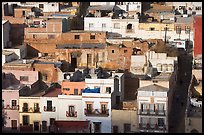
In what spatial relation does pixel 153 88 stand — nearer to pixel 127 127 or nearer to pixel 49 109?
pixel 127 127

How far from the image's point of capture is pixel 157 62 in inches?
572

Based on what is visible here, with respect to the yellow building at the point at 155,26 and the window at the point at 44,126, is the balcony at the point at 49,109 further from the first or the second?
the yellow building at the point at 155,26

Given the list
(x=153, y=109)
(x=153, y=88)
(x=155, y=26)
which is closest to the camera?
(x=153, y=109)

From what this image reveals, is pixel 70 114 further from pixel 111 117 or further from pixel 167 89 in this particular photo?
pixel 167 89

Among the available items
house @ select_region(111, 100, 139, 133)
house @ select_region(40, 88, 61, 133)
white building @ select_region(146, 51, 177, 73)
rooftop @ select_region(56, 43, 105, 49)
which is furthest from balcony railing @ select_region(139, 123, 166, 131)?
rooftop @ select_region(56, 43, 105, 49)

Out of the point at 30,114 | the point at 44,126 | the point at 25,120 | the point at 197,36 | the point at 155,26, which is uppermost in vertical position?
the point at 155,26

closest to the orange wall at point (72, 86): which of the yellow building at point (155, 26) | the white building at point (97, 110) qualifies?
the white building at point (97, 110)

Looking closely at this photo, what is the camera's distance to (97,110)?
12930 mm

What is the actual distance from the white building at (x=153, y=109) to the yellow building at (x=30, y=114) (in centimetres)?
205

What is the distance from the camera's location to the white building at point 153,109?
12.7 metres

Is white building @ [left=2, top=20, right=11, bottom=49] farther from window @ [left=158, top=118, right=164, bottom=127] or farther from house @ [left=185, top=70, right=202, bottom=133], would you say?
window @ [left=158, top=118, right=164, bottom=127]

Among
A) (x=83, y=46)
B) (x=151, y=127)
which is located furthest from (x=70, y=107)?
(x=83, y=46)

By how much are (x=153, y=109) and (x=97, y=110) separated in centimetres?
107

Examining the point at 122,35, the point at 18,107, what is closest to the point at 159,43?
the point at 122,35
